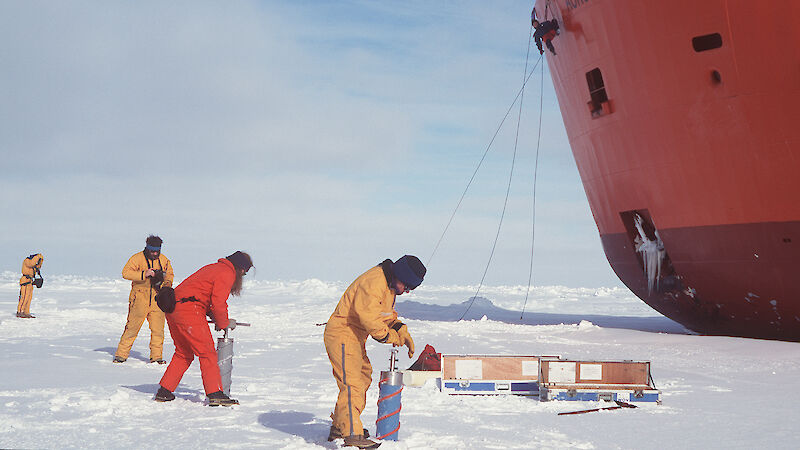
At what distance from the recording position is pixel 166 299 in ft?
23.3

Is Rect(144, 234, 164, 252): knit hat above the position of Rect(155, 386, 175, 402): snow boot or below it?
above

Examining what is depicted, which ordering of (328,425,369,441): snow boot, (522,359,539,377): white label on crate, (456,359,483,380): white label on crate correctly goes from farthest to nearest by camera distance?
(522,359,539,377): white label on crate < (456,359,483,380): white label on crate < (328,425,369,441): snow boot

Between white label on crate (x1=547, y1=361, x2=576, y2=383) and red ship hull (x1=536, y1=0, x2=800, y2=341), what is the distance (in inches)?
228

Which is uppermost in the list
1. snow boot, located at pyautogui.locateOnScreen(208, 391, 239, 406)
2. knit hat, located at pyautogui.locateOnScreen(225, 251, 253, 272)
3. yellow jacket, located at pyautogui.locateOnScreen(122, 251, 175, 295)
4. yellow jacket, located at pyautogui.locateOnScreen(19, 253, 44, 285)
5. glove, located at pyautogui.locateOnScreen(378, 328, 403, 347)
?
yellow jacket, located at pyautogui.locateOnScreen(19, 253, 44, 285)

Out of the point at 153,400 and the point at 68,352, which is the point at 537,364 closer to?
the point at 153,400

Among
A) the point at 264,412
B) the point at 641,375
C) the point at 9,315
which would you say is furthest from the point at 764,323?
the point at 9,315

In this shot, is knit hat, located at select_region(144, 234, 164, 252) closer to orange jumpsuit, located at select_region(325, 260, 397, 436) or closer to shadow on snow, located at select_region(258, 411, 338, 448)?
shadow on snow, located at select_region(258, 411, 338, 448)

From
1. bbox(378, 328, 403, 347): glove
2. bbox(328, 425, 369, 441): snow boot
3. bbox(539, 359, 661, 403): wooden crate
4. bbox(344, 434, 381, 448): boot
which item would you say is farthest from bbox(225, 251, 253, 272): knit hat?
bbox(539, 359, 661, 403): wooden crate

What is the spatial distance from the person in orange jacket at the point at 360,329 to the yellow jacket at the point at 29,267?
16733 millimetres

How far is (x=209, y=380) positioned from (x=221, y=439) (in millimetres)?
1480

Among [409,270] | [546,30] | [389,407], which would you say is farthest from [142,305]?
[546,30]

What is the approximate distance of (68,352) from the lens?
12.3 metres

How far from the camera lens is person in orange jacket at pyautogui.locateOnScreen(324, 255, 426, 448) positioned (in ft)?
17.7

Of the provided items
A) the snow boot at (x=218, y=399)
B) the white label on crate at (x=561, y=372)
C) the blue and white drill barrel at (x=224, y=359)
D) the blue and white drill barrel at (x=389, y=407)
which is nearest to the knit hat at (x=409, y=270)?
the blue and white drill barrel at (x=389, y=407)
